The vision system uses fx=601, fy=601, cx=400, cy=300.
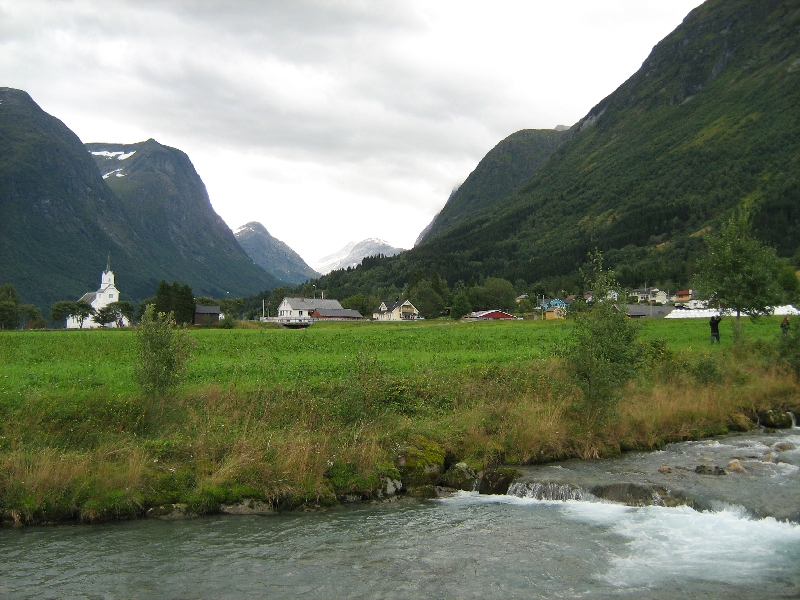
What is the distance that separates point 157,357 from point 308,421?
6.69 meters

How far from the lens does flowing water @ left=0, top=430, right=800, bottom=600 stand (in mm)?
13789

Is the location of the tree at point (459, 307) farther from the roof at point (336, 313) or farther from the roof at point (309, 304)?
the roof at point (309, 304)

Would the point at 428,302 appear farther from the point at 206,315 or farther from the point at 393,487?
the point at 393,487

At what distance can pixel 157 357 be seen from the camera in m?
24.5

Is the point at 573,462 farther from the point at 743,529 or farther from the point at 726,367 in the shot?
the point at 726,367

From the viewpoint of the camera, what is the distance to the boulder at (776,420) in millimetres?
30609

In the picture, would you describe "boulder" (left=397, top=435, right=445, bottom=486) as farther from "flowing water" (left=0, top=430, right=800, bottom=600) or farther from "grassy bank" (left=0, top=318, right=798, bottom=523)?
"flowing water" (left=0, top=430, right=800, bottom=600)

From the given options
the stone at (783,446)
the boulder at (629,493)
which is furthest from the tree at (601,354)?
the boulder at (629,493)

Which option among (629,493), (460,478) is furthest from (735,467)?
(460,478)

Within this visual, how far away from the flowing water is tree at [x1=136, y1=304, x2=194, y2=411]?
752cm

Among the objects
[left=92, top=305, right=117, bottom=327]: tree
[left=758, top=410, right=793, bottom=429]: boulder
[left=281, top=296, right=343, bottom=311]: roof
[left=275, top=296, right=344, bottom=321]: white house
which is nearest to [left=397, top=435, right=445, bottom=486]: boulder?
[left=758, top=410, right=793, bottom=429]: boulder

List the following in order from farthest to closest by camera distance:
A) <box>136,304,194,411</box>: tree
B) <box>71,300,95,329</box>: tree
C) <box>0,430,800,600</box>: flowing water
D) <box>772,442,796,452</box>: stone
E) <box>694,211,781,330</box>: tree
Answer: <box>71,300,95,329</box>: tree → <box>694,211,781,330</box>: tree → <box>772,442,796,452</box>: stone → <box>136,304,194,411</box>: tree → <box>0,430,800,600</box>: flowing water

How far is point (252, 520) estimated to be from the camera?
61.4 ft

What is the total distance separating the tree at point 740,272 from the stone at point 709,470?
26.8 meters
